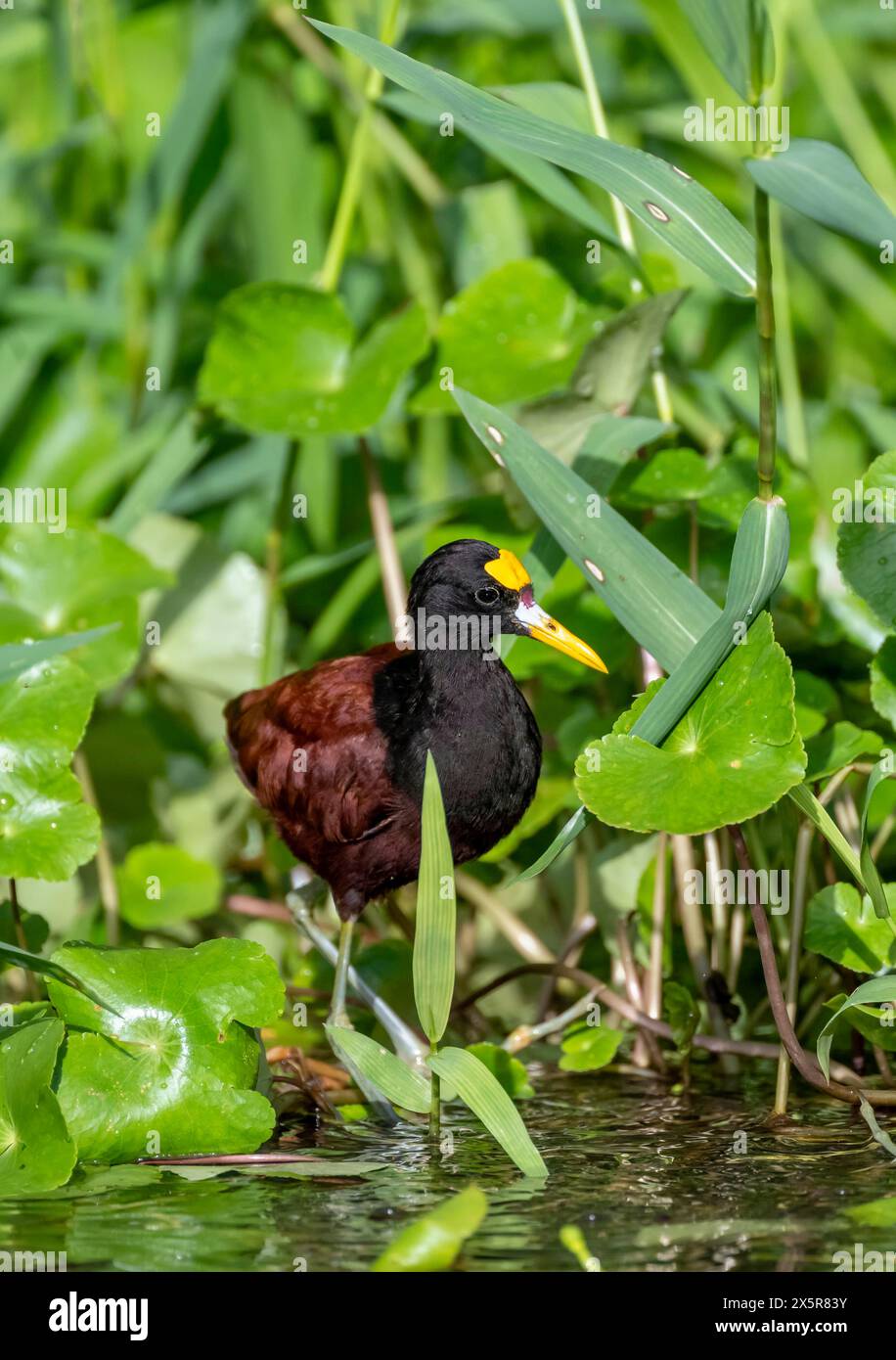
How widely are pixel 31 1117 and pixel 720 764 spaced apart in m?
1.47

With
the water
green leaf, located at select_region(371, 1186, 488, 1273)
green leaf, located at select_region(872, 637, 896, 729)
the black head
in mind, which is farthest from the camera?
the black head

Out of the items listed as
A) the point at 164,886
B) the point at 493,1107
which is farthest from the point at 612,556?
the point at 164,886

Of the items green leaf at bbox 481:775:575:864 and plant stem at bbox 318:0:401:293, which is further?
plant stem at bbox 318:0:401:293

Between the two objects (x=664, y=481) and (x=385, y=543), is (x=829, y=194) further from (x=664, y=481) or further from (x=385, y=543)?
(x=385, y=543)

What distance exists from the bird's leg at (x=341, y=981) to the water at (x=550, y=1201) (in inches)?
13.1

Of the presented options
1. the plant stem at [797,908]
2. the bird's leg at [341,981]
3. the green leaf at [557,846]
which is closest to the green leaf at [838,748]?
the plant stem at [797,908]

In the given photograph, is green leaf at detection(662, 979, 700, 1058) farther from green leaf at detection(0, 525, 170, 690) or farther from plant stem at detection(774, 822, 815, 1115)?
green leaf at detection(0, 525, 170, 690)

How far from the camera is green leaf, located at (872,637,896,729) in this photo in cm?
367

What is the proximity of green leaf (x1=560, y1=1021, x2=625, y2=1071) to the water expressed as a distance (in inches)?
8.5

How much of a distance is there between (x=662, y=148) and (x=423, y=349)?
2059 millimetres

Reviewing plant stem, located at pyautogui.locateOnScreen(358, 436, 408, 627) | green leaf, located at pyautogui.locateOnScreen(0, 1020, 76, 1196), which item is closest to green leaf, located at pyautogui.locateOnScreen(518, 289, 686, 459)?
plant stem, located at pyautogui.locateOnScreen(358, 436, 408, 627)

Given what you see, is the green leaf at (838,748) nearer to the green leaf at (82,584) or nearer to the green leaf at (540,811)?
the green leaf at (540,811)
